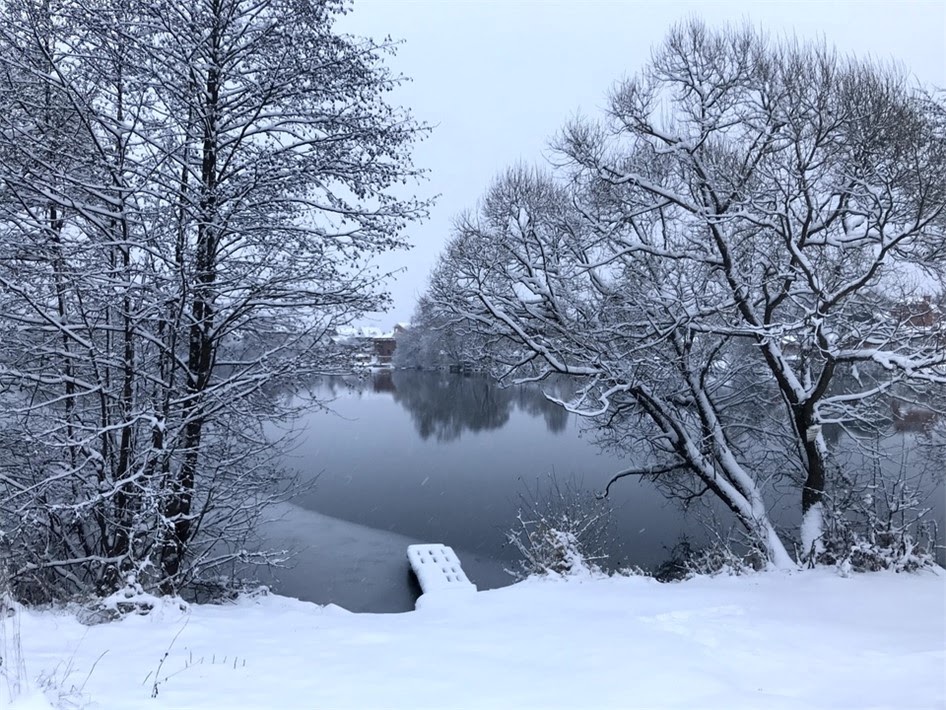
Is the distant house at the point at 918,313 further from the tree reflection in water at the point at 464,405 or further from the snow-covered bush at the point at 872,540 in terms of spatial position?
the tree reflection in water at the point at 464,405

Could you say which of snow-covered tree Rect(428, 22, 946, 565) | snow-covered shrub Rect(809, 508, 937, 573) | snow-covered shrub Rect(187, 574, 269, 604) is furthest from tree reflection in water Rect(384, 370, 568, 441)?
snow-covered shrub Rect(187, 574, 269, 604)

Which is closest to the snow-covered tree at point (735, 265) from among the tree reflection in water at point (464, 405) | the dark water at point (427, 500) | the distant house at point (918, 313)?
the distant house at point (918, 313)

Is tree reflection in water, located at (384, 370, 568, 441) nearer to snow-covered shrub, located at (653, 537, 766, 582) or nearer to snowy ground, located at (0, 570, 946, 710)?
snow-covered shrub, located at (653, 537, 766, 582)

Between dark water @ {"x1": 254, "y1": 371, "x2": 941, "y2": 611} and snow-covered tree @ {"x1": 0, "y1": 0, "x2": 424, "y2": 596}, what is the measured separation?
1278mm

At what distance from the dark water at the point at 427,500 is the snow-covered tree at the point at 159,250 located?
4.19 ft

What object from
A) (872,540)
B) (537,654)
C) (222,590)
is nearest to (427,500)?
(222,590)

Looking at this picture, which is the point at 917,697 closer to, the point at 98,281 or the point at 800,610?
the point at 800,610

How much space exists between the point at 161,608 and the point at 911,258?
30.8 ft

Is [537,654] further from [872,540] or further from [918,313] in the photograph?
[918,313]

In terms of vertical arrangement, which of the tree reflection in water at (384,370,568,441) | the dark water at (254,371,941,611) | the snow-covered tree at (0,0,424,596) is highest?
the snow-covered tree at (0,0,424,596)

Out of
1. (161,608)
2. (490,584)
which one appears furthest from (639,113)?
(161,608)

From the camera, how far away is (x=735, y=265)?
8.80m

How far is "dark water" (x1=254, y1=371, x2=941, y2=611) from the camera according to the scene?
10.7 meters

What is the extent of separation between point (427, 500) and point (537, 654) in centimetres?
1199
